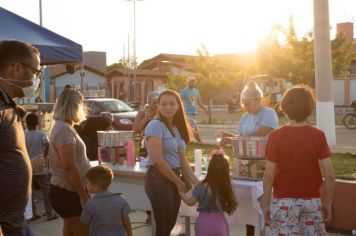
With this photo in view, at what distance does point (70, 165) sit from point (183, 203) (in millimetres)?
1904

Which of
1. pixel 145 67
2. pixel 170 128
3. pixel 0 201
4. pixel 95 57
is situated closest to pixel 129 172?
pixel 170 128

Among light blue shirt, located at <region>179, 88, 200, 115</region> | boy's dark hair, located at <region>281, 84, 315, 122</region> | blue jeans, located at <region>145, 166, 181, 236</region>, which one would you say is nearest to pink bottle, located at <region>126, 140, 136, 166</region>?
blue jeans, located at <region>145, 166, 181, 236</region>

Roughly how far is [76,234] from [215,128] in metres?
18.7

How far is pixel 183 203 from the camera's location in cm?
565

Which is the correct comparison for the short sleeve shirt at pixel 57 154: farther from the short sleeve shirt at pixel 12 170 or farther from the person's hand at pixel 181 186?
the short sleeve shirt at pixel 12 170

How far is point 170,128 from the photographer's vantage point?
452cm

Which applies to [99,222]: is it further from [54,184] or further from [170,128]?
[170,128]

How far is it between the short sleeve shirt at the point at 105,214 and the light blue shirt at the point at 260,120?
1.89 meters

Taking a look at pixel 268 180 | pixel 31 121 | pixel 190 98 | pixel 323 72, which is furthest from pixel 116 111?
pixel 268 180

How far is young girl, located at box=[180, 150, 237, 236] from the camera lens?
431cm

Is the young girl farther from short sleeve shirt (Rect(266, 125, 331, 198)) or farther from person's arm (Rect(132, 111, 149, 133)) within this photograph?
person's arm (Rect(132, 111, 149, 133))

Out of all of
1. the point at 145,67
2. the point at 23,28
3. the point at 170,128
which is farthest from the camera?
the point at 145,67

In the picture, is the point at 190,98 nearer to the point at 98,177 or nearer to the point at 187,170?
the point at 187,170

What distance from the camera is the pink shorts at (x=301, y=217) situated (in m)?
3.73
